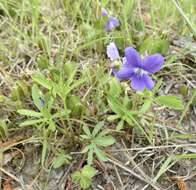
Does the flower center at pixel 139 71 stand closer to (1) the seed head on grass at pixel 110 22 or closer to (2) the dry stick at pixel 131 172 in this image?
(2) the dry stick at pixel 131 172

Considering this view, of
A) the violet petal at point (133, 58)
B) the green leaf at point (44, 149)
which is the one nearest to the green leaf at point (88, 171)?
the green leaf at point (44, 149)

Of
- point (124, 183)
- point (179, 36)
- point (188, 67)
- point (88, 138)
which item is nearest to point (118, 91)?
point (88, 138)

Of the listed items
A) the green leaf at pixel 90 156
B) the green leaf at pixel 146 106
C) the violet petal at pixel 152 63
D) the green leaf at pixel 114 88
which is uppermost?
the violet petal at pixel 152 63

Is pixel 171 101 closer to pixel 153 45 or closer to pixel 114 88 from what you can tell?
pixel 114 88

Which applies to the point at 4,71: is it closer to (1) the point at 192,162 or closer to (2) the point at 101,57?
(2) the point at 101,57

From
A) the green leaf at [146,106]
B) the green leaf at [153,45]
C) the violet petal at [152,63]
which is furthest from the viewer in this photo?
the green leaf at [153,45]

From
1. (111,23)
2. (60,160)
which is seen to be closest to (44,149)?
(60,160)

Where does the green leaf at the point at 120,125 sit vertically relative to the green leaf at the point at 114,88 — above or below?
below
